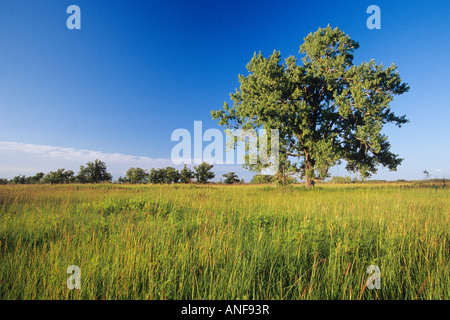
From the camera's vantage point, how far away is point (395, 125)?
16.6 metres

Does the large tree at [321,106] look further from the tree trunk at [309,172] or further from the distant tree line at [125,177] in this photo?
the distant tree line at [125,177]

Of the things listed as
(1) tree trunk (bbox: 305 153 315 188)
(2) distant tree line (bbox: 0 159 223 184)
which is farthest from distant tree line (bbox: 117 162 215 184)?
(1) tree trunk (bbox: 305 153 315 188)

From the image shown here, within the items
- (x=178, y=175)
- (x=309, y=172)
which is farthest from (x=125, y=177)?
(x=309, y=172)

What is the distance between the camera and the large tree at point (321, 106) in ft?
49.1

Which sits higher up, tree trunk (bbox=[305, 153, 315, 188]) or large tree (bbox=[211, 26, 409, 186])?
large tree (bbox=[211, 26, 409, 186])

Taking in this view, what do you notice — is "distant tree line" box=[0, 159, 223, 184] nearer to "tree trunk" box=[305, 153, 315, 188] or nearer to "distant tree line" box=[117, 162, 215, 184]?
"distant tree line" box=[117, 162, 215, 184]

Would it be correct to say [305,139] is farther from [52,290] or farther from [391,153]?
[52,290]

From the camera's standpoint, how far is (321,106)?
18.0 metres

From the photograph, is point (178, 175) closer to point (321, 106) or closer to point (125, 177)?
point (125, 177)

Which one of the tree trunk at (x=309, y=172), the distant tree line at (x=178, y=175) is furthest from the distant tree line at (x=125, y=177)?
the tree trunk at (x=309, y=172)

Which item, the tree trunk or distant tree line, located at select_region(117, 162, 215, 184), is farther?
distant tree line, located at select_region(117, 162, 215, 184)

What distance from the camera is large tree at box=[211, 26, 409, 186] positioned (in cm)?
1498

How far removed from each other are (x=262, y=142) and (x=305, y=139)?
381 centimetres

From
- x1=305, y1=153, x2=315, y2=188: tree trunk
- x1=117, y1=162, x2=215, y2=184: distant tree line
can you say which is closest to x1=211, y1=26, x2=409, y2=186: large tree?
x1=305, y1=153, x2=315, y2=188: tree trunk
